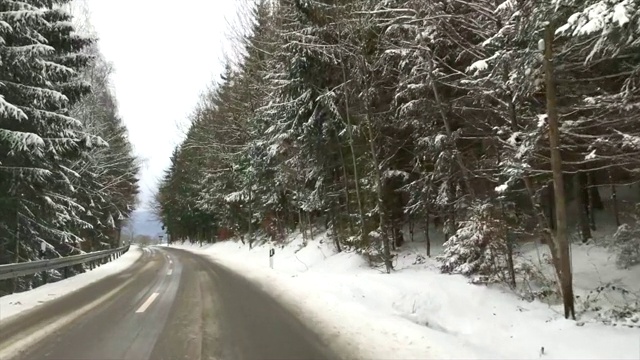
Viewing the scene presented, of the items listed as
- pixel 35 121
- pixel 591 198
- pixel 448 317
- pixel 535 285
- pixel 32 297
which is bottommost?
pixel 448 317

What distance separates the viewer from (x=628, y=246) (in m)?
10.7

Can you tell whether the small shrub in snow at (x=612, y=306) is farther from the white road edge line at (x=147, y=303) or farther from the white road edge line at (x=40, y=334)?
the white road edge line at (x=40, y=334)

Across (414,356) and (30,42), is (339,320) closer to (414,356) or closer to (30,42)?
(414,356)

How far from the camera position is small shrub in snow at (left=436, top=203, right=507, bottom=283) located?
10539mm

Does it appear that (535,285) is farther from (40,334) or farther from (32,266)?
(32,266)

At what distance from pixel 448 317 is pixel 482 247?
257 cm

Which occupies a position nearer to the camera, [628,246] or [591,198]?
[628,246]

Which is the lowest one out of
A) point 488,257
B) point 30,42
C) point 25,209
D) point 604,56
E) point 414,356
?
point 414,356

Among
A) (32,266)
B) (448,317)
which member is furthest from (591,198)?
(32,266)

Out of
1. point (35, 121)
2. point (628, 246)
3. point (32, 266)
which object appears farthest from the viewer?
point (35, 121)

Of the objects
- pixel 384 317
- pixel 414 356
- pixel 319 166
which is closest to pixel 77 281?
pixel 319 166

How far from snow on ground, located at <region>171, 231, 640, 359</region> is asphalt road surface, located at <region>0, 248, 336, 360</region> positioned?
650 mm

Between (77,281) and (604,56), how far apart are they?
16.9 meters

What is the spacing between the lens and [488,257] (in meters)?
10.7
